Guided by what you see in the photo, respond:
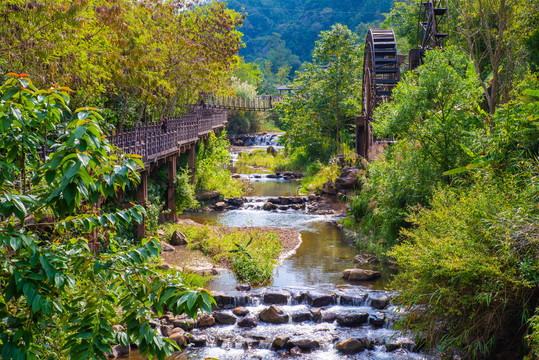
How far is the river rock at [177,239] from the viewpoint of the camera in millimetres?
16422

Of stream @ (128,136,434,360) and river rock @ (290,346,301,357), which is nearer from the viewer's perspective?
river rock @ (290,346,301,357)

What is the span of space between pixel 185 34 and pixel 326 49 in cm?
1496

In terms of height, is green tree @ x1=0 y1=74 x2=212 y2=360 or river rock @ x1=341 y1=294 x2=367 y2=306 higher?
green tree @ x1=0 y1=74 x2=212 y2=360

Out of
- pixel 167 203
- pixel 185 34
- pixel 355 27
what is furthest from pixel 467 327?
pixel 355 27

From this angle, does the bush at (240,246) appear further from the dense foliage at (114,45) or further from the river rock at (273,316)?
the dense foliage at (114,45)

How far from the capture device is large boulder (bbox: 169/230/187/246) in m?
16.4

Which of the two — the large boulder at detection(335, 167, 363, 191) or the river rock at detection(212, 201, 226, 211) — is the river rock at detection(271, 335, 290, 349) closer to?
the river rock at detection(212, 201, 226, 211)

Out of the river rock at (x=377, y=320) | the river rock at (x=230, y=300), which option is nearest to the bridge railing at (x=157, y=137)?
the river rock at (x=230, y=300)

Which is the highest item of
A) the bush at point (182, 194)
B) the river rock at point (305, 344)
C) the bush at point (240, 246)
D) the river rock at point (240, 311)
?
the bush at point (182, 194)

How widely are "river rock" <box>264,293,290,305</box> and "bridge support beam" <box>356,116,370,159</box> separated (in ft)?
51.3

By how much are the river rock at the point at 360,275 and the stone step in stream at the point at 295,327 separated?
30.6 inches

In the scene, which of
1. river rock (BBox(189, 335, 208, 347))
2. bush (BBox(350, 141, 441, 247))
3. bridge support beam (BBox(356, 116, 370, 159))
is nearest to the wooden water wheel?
bridge support beam (BBox(356, 116, 370, 159))

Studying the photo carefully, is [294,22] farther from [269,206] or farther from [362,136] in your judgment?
[269,206]

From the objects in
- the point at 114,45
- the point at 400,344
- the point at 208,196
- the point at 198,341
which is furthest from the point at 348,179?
the point at 198,341
